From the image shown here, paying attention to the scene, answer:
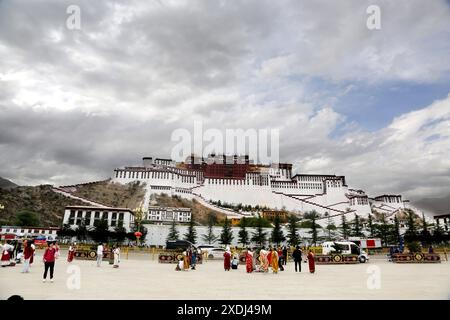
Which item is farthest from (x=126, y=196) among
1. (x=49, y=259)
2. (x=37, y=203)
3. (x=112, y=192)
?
(x=49, y=259)

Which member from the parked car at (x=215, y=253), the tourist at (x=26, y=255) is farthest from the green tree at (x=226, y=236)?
the tourist at (x=26, y=255)

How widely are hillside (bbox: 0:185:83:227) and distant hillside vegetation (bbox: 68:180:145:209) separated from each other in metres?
5.07

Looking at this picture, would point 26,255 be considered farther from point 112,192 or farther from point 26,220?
point 112,192

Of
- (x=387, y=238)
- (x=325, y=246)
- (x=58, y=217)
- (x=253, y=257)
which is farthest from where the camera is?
(x=58, y=217)

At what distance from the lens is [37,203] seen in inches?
3174

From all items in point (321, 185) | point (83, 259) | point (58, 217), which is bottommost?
point (83, 259)

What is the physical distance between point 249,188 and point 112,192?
41.2 metres

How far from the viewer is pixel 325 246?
93.1 ft

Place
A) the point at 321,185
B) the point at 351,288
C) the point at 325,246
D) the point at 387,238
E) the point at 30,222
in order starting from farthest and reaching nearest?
the point at 321,185 → the point at 30,222 → the point at 387,238 → the point at 325,246 → the point at 351,288

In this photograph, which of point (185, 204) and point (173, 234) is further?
point (185, 204)

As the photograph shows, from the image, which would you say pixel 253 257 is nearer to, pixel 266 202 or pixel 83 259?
pixel 83 259
